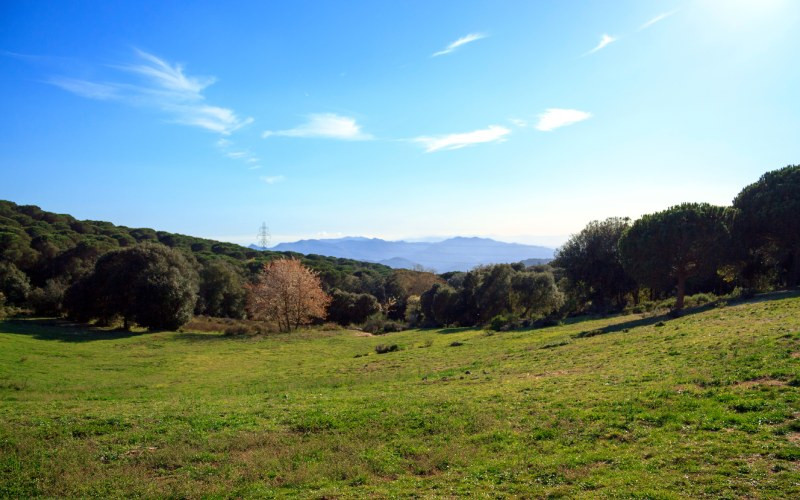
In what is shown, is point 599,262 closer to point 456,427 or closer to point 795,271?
point 795,271

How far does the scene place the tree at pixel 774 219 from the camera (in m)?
41.3

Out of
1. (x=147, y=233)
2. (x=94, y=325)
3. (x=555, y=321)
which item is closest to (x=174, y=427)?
(x=555, y=321)

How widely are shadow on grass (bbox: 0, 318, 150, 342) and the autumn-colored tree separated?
15351 millimetres

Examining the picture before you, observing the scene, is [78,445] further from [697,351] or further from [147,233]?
[147,233]

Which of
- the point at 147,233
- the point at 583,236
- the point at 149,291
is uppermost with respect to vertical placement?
the point at 147,233

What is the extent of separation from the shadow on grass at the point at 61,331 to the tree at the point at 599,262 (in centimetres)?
5215

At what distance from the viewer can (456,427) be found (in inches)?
531

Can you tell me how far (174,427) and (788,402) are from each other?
57.7ft

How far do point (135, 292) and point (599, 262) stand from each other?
56.3 m

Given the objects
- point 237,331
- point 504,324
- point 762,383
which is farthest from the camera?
point 237,331

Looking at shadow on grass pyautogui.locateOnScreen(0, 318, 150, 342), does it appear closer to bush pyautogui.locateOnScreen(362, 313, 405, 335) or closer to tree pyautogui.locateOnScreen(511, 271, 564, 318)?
bush pyautogui.locateOnScreen(362, 313, 405, 335)

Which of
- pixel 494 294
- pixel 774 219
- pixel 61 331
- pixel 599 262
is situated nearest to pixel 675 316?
pixel 774 219

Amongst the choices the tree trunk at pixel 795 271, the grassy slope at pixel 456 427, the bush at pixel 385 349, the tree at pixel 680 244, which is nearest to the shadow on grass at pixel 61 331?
the grassy slope at pixel 456 427

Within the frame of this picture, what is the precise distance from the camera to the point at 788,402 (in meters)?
11.1
